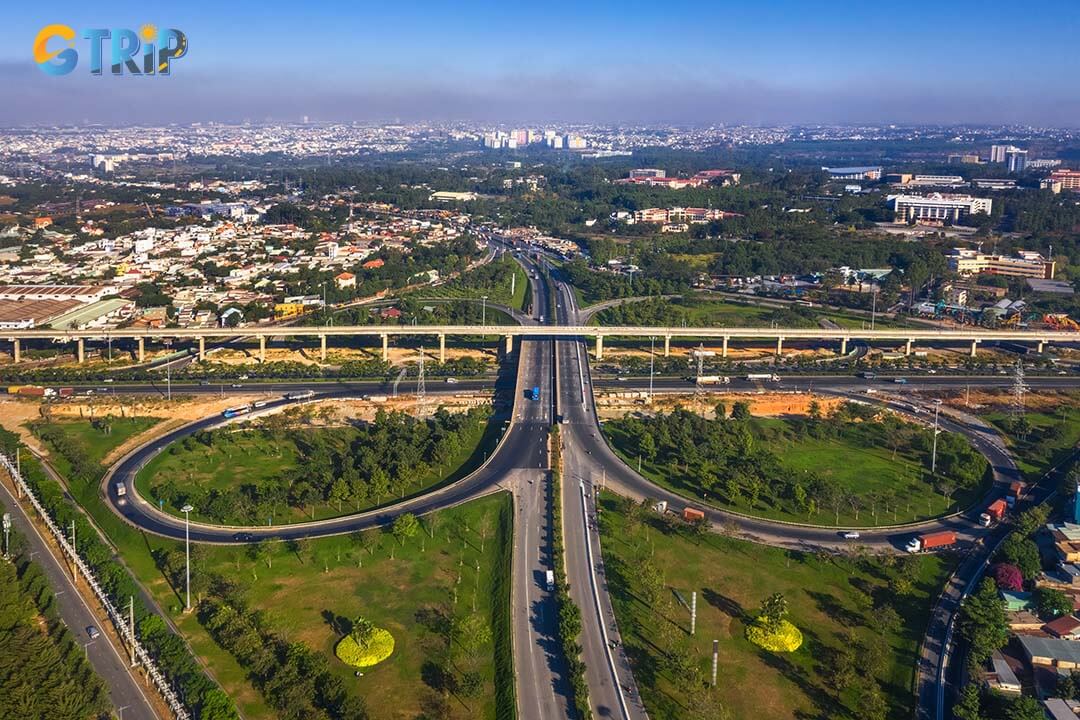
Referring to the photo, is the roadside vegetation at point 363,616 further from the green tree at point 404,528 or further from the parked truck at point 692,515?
the parked truck at point 692,515

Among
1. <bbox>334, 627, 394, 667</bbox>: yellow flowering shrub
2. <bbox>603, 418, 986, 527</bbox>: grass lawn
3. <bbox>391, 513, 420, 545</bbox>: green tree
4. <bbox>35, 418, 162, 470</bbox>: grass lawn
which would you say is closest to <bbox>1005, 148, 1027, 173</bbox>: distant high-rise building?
<bbox>603, 418, 986, 527</bbox>: grass lawn

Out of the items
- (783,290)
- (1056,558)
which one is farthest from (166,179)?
(1056,558)

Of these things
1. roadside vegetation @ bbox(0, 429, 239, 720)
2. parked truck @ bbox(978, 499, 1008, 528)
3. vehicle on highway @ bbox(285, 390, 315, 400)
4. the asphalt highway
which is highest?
vehicle on highway @ bbox(285, 390, 315, 400)

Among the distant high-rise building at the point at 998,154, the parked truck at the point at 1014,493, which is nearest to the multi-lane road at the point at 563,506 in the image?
the parked truck at the point at 1014,493

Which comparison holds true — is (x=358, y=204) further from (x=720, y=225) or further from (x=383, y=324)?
(x=383, y=324)

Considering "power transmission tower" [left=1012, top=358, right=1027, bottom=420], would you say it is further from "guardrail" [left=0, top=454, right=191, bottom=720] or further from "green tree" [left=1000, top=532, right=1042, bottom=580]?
"guardrail" [left=0, top=454, right=191, bottom=720]

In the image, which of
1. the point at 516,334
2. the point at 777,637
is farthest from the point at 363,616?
the point at 516,334
